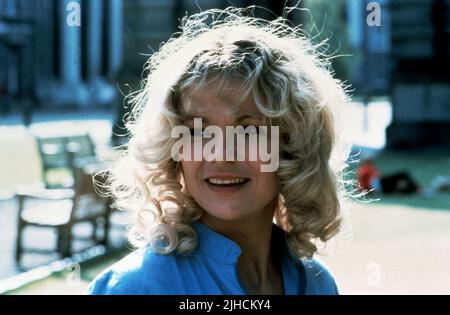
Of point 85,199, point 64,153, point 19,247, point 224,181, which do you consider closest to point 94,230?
point 85,199

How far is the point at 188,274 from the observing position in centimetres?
163

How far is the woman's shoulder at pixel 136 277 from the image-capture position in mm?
1559

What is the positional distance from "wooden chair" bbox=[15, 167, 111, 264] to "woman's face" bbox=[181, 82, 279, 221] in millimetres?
4821

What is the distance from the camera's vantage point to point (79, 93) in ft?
119

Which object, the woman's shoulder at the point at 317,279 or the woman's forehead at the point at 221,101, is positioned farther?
the woman's shoulder at the point at 317,279

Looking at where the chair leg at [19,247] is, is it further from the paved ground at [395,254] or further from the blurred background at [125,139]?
the paved ground at [395,254]

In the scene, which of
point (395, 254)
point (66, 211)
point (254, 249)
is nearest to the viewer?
point (254, 249)

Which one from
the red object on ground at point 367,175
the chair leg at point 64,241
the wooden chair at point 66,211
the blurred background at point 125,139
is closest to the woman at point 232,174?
the blurred background at point 125,139

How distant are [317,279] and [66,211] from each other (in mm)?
5489

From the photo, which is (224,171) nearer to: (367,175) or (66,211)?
(66,211)

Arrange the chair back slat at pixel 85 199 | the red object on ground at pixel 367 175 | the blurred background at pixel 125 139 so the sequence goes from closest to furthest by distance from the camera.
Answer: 1. the blurred background at pixel 125 139
2. the chair back slat at pixel 85 199
3. the red object on ground at pixel 367 175

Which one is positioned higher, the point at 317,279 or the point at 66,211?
the point at 317,279

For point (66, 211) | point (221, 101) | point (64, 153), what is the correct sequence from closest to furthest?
point (221, 101) → point (66, 211) → point (64, 153)
